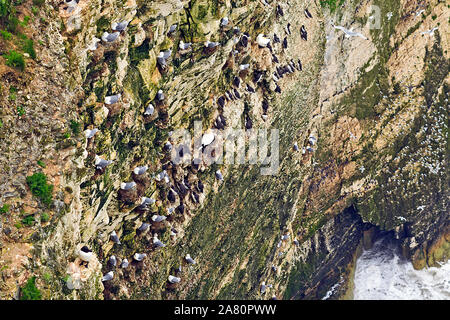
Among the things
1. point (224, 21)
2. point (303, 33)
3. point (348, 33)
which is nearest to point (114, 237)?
point (224, 21)

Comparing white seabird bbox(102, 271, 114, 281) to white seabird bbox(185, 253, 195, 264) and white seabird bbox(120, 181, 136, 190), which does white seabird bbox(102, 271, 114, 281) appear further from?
white seabird bbox(185, 253, 195, 264)

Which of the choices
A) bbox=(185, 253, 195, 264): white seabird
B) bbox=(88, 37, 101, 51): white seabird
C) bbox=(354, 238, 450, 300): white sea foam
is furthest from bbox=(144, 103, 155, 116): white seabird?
bbox=(354, 238, 450, 300): white sea foam

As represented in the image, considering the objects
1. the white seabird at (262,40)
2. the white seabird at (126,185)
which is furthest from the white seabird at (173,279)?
the white seabird at (262,40)

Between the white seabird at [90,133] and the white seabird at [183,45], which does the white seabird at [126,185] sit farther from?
the white seabird at [183,45]

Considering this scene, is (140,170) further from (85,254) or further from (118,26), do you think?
(118,26)

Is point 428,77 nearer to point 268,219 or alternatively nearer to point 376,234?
point 376,234

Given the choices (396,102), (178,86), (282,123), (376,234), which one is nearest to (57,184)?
(178,86)
